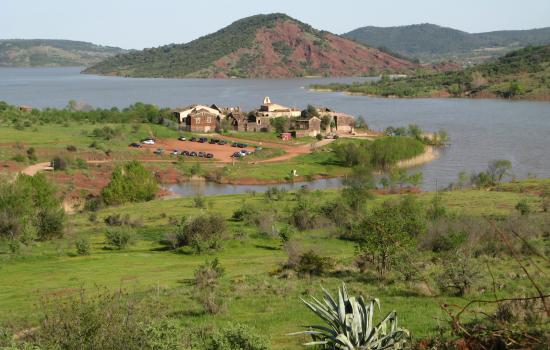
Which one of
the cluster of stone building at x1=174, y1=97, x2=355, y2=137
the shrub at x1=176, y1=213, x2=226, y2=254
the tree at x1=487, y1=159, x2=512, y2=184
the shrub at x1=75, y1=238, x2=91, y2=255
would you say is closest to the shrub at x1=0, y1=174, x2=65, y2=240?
the shrub at x1=75, y1=238, x2=91, y2=255

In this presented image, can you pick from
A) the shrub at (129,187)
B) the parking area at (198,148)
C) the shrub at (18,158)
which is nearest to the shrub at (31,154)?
the shrub at (18,158)

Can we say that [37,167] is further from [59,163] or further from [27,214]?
[27,214]

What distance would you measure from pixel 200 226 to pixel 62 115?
63635 mm

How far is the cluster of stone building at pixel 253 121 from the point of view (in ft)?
272

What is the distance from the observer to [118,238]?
89.0 feet

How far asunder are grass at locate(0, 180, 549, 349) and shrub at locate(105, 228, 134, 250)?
0.48m

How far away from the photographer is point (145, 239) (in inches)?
1179

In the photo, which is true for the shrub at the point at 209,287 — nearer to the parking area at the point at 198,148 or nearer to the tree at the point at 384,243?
the tree at the point at 384,243

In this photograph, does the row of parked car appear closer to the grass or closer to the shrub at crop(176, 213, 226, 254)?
the grass

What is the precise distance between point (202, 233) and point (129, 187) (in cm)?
2016

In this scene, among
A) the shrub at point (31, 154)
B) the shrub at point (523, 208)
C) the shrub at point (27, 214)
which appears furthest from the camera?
the shrub at point (31, 154)

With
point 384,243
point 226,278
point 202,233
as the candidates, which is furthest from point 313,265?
point 202,233

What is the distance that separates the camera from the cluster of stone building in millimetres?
83000

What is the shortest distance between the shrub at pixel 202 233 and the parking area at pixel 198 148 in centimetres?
3684
